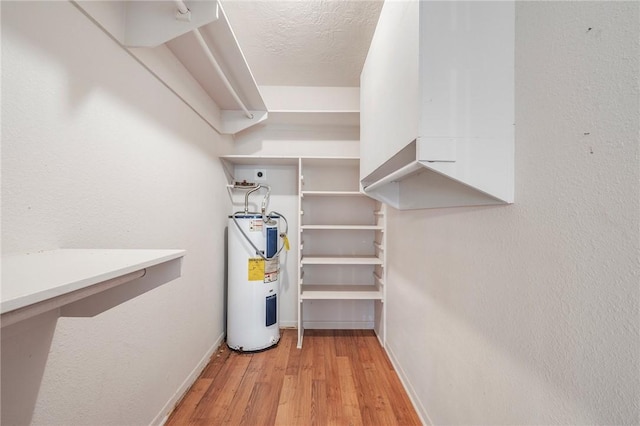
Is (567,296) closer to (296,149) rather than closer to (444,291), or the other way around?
(444,291)

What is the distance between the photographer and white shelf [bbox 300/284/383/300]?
7.09ft

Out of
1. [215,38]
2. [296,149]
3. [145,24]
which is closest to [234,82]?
[215,38]

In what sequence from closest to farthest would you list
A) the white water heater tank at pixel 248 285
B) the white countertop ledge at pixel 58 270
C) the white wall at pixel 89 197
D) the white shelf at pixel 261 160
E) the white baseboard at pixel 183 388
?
1. the white countertop ledge at pixel 58 270
2. the white wall at pixel 89 197
3. the white baseboard at pixel 183 388
4. the white water heater tank at pixel 248 285
5. the white shelf at pixel 261 160

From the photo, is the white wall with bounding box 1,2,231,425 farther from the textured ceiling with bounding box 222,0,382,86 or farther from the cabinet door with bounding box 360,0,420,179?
the cabinet door with bounding box 360,0,420,179

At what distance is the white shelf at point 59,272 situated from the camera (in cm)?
42

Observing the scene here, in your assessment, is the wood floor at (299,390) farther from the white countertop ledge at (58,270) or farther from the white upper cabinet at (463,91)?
the white upper cabinet at (463,91)

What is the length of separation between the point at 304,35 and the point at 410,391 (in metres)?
2.29

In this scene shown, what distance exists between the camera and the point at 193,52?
139cm

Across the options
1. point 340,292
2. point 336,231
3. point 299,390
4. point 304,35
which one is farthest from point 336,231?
point 304,35

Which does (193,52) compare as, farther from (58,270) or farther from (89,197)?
(58,270)

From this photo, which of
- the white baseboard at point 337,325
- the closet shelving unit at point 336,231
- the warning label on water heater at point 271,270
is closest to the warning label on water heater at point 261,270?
the warning label on water heater at point 271,270

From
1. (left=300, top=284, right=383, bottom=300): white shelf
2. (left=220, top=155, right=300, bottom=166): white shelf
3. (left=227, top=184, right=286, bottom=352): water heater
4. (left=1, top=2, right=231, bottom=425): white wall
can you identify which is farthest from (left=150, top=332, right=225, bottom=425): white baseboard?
(left=220, top=155, right=300, bottom=166): white shelf

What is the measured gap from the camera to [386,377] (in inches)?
69.6

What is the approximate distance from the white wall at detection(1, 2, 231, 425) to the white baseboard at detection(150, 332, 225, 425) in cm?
2
